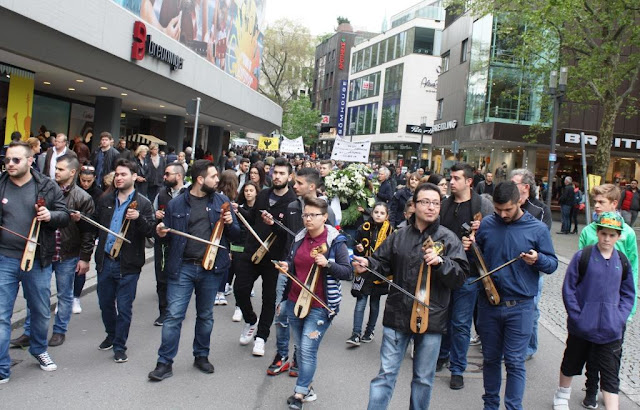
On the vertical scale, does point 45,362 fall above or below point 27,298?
below

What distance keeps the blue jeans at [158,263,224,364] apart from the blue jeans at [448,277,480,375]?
2.26 m

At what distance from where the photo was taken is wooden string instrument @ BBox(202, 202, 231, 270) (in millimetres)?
5629

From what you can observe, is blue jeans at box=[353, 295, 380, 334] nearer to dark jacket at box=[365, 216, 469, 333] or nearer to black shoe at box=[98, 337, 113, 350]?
dark jacket at box=[365, 216, 469, 333]

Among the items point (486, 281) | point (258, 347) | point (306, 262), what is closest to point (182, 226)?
point (306, 262)

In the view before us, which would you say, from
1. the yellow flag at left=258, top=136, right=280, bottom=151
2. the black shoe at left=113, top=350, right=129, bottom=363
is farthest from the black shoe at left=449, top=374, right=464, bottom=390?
the yellow flag at left=258, top=136, right=280, bottom=151

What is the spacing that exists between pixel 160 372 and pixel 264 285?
61.3 inches

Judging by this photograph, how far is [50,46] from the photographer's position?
14.6 m

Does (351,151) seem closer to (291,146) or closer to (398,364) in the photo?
→ (291,146)

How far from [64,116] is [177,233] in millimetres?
21142

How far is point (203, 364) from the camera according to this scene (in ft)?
19.1

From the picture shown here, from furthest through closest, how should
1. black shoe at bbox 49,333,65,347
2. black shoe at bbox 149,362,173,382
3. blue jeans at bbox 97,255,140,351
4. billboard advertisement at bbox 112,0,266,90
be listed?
billboard advertisement at bbox 112,0,266,90, black shoe at bbox 49,333,65,347, blue jeans at bbox 97,255,140,351, black shoe at bbox 149,362,173,382

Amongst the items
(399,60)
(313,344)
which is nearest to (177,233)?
(313,344)

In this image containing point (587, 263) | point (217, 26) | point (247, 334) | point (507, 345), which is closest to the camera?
point (507, 345)

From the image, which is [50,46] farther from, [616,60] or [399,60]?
[399,60]
